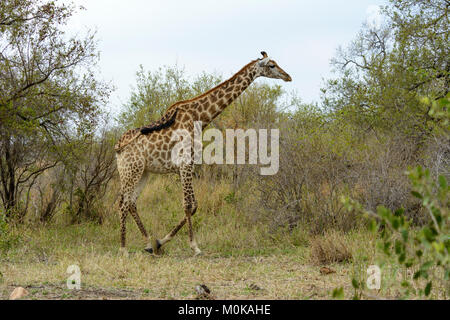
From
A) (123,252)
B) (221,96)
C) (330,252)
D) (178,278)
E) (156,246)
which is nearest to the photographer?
(178,278)

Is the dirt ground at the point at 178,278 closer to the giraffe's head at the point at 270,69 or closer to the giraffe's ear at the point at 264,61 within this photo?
the giraffe's head at the point at 270,69

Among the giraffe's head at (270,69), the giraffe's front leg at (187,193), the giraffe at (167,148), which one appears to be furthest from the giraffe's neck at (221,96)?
the giraffe's front leg at (187,193)

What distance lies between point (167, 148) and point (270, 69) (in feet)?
6.92

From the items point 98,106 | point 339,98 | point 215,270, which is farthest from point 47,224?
point 339,98

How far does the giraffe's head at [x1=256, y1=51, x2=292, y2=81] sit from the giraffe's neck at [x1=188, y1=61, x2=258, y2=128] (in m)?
0.11

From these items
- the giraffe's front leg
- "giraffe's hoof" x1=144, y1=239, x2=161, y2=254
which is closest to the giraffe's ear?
the giraffe's front leg

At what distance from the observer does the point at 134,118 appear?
53.8ft

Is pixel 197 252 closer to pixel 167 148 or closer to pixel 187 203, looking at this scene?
pixel 187 203

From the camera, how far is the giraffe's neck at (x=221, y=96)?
9.07m

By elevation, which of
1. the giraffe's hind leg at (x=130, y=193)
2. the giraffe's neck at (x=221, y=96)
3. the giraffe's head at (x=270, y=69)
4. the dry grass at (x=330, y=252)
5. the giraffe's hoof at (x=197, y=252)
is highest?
the giraffe's head at (x=270, y=69)

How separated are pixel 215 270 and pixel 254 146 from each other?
3316mm

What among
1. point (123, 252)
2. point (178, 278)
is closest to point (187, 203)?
point (123, 252)

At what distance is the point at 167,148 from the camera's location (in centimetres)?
883
